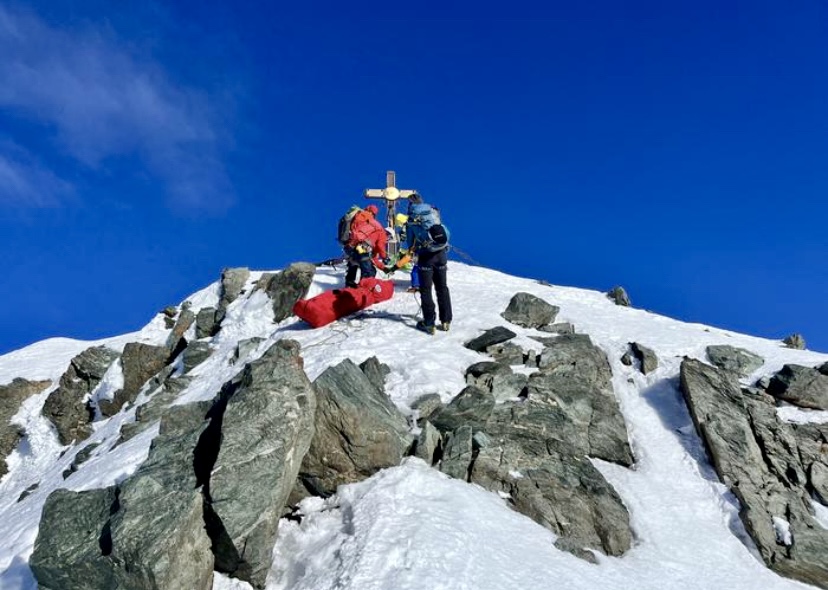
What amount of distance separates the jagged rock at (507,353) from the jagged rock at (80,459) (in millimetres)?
11547

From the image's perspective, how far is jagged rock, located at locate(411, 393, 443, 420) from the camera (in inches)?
439

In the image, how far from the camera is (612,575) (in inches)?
324

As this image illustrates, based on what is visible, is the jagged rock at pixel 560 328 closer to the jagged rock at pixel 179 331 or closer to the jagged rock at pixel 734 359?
the jagged rock at pixel 734 359

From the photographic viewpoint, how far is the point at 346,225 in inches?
781

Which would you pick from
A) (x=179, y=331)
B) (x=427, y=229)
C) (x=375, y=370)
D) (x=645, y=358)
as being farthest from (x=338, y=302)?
(x=645, y=358)

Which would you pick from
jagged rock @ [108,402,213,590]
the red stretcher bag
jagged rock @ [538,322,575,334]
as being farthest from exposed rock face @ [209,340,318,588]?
jagged rock @ [538,322,575,334]

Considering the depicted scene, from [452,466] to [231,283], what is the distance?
53.2 feet

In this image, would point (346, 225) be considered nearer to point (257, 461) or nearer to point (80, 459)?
point (80, 459)

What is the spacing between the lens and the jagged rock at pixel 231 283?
73.0ft

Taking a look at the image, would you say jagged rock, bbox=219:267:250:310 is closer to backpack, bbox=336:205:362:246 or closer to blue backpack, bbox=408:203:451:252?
backpack, bbox=336:205:362:246

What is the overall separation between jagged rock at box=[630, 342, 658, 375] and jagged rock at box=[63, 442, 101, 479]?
1578 cm

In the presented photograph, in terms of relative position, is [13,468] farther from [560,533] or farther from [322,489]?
[560,533]

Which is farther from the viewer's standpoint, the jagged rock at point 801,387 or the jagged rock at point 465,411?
the jagged rock at point 801,387

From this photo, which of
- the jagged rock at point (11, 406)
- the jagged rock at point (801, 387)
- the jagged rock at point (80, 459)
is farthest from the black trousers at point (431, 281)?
the jagged rock at point (11, 406)
